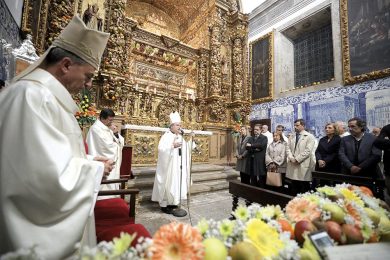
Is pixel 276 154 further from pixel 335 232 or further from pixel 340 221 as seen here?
pixel 335 232

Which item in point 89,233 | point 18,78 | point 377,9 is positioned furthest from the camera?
point 377,9

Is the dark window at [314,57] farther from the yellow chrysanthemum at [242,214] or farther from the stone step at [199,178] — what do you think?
the yellow chrysanthemum at [242,214]

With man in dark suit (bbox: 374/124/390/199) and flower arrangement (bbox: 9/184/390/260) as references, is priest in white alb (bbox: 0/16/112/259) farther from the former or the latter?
man in dark suit (bbox: 374/124/390/199)

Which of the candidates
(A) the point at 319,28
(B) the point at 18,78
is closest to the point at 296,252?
(B) the point at 18,78

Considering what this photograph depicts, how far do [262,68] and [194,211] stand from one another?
9293mm

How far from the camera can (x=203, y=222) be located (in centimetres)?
83

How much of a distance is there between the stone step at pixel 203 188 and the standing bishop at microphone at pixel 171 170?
0.39 m

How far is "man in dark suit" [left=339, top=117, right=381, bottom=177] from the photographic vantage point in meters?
3.15

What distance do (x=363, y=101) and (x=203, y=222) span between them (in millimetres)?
8721

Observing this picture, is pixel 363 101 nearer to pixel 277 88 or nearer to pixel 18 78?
pixel 277 88

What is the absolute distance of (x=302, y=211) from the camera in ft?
3.36

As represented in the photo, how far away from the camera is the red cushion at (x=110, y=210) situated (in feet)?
6.07

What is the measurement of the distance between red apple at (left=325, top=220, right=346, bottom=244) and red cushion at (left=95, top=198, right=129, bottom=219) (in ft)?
5.46

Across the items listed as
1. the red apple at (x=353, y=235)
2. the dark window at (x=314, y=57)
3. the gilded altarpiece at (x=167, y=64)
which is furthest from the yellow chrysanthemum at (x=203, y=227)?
the dark window at (x=314, y=57)
